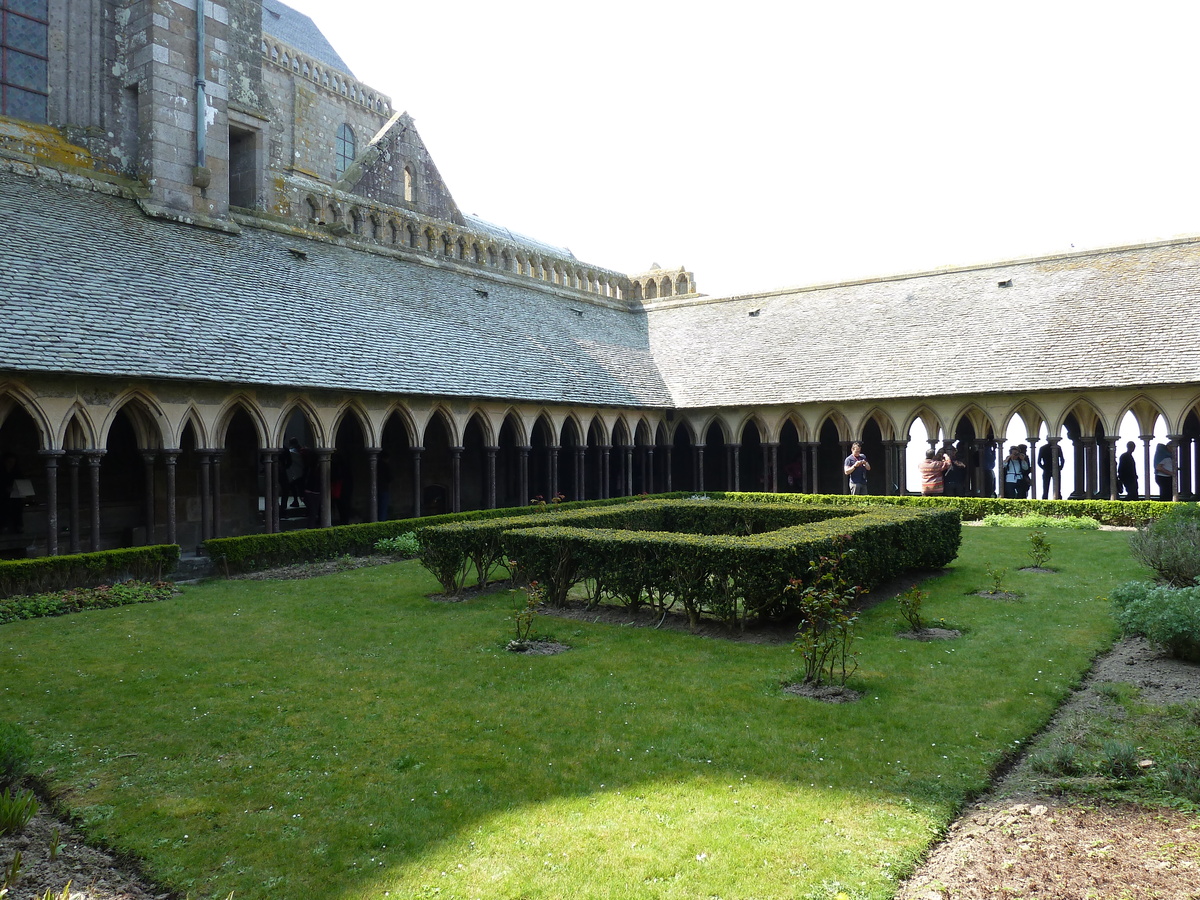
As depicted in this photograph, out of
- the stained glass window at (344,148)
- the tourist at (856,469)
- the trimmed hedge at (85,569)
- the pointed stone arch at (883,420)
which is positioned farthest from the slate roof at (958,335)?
the trimmed hedge at (85,569)

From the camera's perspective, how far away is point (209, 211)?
18312 mm

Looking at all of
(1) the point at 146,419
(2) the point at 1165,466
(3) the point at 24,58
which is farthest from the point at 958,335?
(3) the point at 24,58

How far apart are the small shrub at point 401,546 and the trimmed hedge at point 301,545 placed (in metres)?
0.27

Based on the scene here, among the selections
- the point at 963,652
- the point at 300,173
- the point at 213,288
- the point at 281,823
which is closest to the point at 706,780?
the point at 281,823

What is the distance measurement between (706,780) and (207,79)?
18.7 m

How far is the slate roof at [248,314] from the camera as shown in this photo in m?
13.4

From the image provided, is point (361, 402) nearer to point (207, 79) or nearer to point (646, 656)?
point (207, 79)

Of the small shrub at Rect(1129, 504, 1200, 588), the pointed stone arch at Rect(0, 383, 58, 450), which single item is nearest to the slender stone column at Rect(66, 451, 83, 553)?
the pointed stone arch at Rect(0, 383, 58, 450)

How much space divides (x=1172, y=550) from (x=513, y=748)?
894 cm

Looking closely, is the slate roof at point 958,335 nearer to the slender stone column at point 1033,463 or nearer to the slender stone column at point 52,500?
the slender stone column at point 1033,463

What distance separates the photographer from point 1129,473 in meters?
23.6

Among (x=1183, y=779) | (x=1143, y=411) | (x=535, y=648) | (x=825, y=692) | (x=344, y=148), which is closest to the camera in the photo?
(x=1183, y=779)

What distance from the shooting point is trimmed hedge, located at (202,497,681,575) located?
44.9 feet

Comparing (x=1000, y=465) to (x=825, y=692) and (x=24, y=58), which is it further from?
(x=24, y=58)
